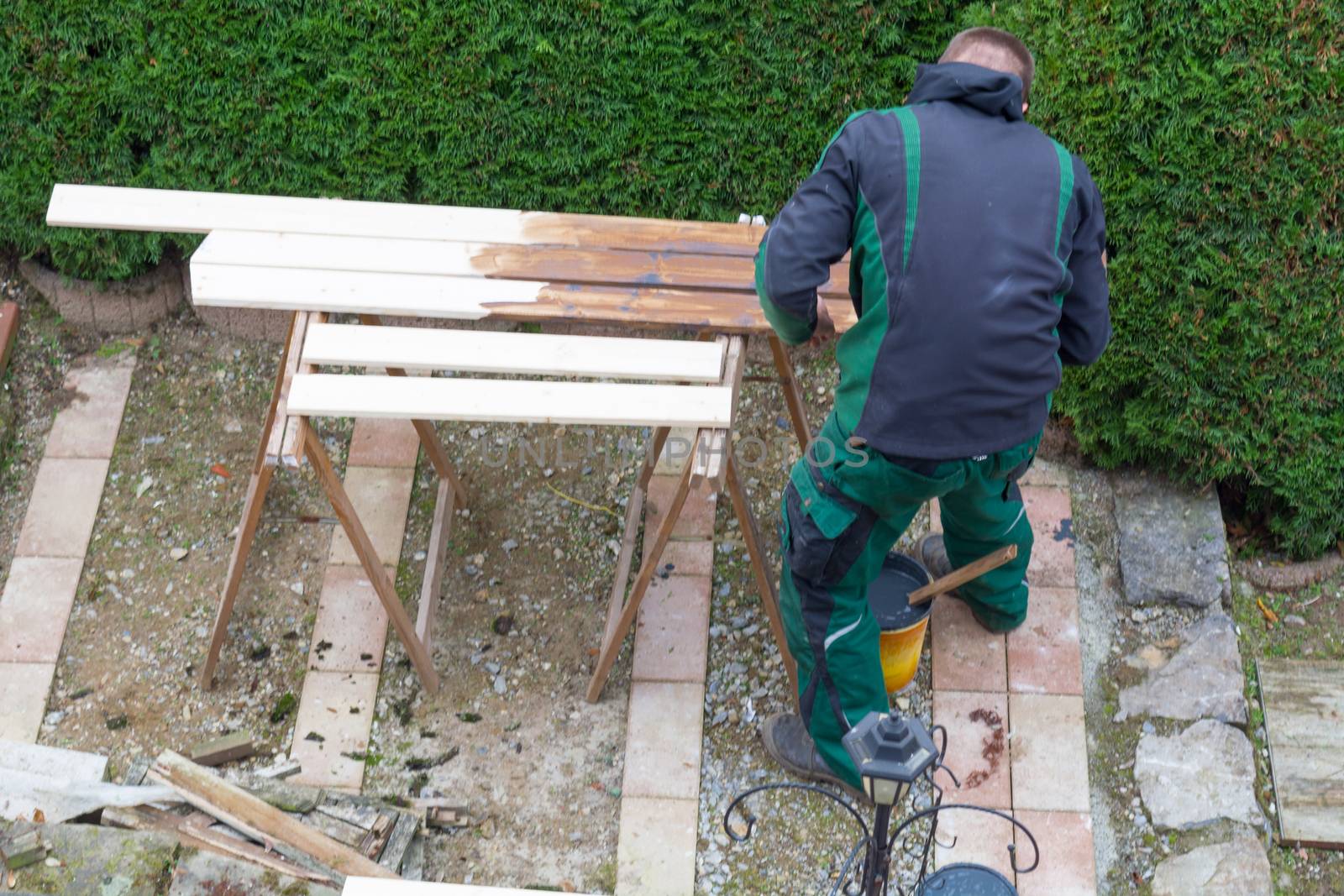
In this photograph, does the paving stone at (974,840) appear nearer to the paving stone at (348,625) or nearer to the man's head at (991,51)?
the paving stone at (348,625)

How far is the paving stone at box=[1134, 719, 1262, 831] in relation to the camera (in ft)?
14.6

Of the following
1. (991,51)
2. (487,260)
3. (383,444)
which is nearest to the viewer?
(991,51)

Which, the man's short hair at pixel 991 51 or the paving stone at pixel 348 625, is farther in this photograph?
the paving stone at pixel 348 625

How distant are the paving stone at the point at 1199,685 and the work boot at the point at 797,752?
1.07m

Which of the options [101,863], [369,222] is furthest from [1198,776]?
[101,863]

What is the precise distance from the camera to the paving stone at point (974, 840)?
434 centimetres

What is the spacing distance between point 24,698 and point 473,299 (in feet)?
7.56

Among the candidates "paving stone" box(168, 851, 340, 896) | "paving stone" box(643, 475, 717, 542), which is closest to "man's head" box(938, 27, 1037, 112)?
"paving stone" box(643, 475, 717, 542)

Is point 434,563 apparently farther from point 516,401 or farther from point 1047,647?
point 1047,647

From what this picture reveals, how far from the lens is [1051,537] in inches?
203

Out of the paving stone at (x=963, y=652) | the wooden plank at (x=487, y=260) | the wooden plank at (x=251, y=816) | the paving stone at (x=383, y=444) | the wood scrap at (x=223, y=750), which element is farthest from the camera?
the paving stone at (x=383, y=444)

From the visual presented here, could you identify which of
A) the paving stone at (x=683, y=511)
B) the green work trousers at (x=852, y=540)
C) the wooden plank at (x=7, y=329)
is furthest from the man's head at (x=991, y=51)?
the wooden plank at (x=7, y=329)

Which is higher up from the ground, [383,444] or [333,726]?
[383,444]

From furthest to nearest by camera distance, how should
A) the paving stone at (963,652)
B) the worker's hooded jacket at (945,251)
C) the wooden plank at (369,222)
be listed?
the paving stone at (963,652), the wooden plank at (369,222), the worker's hooded jacket at (945,251)
